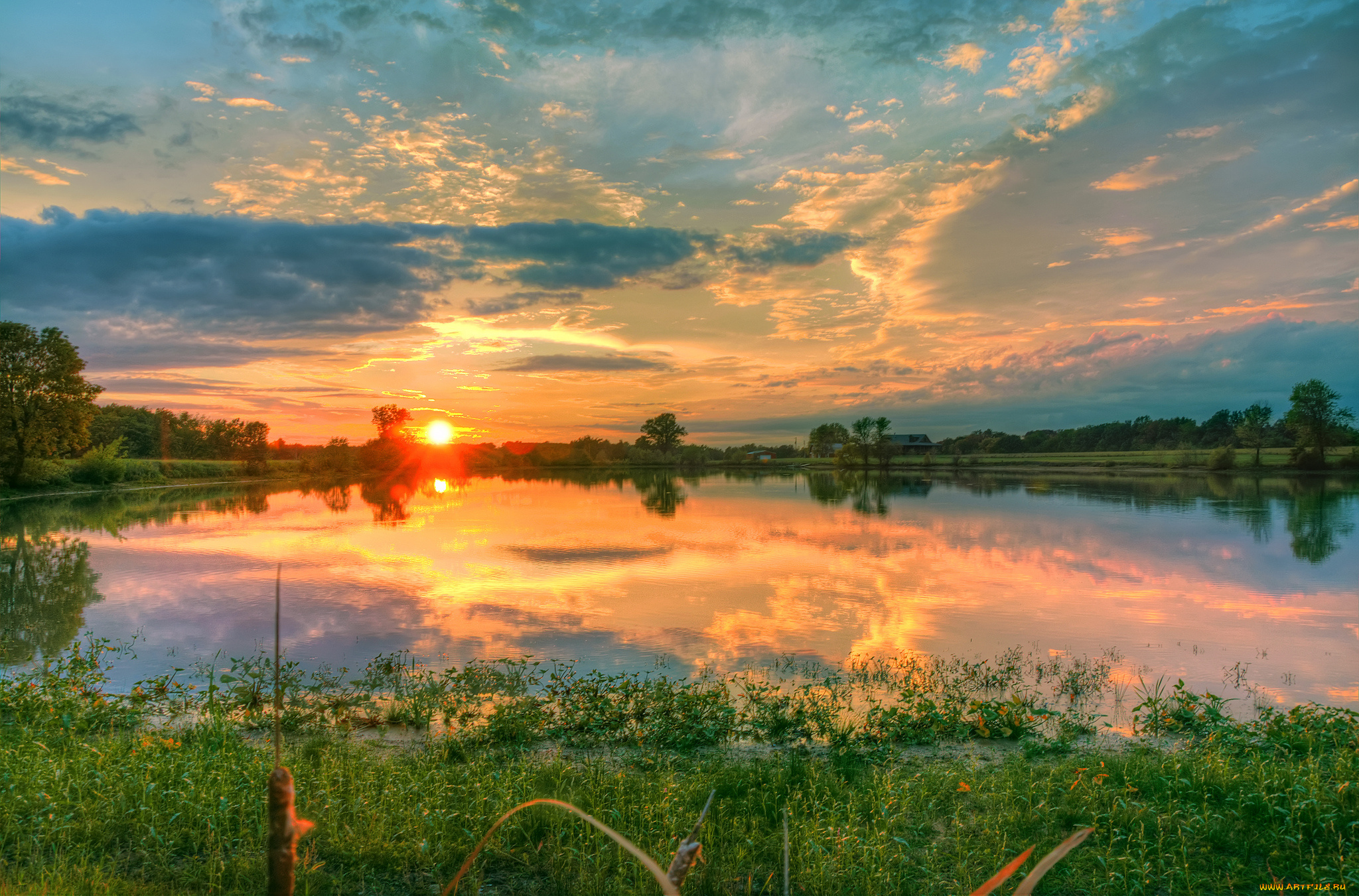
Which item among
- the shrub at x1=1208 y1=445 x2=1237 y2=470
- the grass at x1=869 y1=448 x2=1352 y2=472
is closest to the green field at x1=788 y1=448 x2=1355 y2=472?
the grass at x1=869 y1=448 x2=1352 y2=472

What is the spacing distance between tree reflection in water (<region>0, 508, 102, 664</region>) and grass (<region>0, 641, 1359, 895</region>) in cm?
449

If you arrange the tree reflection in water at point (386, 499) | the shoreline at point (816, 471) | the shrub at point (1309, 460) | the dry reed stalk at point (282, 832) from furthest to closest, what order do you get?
the shrub at point (1309, 460)
the shoreline at point (816, 471)
the tree reflection in water at point (386, 499)
the dry reed stalk at point (282, 832)

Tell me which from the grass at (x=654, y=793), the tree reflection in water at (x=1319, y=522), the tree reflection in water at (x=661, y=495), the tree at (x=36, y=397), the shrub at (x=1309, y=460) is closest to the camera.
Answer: the grass at (x=654, y=793)

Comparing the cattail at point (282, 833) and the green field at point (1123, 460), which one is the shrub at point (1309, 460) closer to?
the green field at point (1123, 460)

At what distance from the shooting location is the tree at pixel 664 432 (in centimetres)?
16175

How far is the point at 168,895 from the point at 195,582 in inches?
676

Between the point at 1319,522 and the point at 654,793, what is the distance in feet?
132

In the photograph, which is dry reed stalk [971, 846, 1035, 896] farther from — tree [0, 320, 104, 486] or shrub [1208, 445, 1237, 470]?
shrub [1208, 445, 1237, 470]

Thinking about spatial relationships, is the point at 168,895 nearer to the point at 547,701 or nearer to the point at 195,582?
the point at 547,701

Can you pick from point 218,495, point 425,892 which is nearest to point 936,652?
point 425,892

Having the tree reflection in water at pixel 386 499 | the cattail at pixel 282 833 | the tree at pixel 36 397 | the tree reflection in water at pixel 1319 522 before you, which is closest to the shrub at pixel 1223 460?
the tree reflection in water at pixel 1319 522

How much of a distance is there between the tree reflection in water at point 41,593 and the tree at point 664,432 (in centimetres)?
13570

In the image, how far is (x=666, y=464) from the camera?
148m

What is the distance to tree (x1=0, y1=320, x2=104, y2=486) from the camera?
45.4 metres
